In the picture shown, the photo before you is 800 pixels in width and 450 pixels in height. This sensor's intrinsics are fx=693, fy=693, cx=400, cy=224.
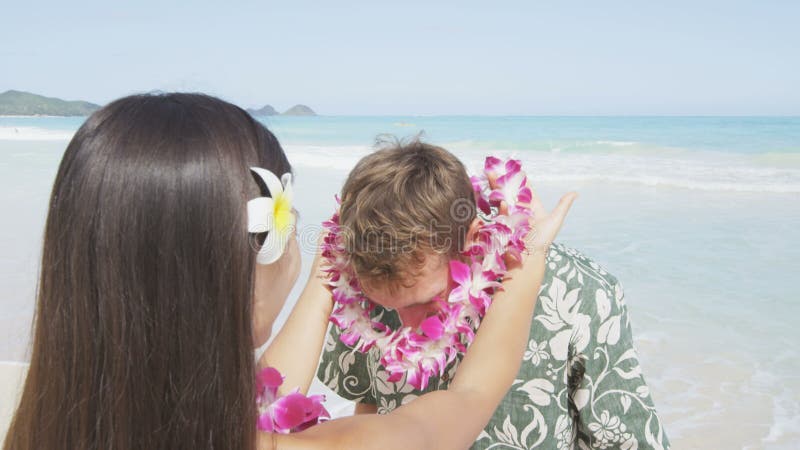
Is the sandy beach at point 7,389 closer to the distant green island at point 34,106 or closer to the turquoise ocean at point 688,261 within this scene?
the turquoise ocean at point 688,261

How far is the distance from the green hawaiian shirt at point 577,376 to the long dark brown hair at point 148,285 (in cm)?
97

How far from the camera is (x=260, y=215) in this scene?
136 cm

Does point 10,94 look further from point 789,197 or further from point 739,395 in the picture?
point 739,395

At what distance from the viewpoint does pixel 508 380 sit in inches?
66.6

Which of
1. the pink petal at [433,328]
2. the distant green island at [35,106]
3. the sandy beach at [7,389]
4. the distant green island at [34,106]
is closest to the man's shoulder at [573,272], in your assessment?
the pink petal at [433,328]

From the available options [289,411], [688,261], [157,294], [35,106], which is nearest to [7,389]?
[289,411]

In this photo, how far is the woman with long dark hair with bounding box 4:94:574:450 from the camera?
1240mm

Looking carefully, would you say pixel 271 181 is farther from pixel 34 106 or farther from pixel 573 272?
pixel 34 106

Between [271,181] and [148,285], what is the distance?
1.00ft

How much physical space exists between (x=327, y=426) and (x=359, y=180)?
3.08ft

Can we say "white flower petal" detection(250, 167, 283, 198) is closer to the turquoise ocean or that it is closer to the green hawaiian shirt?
the turquoise ocean

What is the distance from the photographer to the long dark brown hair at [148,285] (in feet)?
4.06

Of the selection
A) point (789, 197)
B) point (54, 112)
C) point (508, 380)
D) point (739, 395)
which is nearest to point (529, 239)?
point (508, 380)

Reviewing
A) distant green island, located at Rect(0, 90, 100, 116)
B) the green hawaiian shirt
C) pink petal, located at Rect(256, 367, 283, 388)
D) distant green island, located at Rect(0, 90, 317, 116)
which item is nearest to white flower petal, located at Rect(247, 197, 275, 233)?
pink petal, located at Rect(256, 367, 283, 388)
